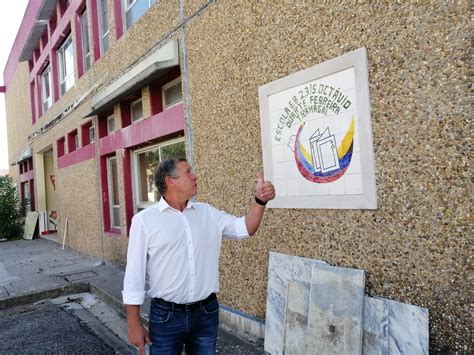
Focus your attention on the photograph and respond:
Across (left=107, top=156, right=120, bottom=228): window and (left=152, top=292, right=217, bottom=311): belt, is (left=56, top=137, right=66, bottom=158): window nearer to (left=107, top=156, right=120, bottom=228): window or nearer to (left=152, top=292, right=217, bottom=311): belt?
(left=107, top=156, right=120, bottom=228): window

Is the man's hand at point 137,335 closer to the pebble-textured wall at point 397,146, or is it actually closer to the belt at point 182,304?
the belt at point 182,304

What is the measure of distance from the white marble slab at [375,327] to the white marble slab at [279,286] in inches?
23.1

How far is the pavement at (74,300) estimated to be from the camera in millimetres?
4699

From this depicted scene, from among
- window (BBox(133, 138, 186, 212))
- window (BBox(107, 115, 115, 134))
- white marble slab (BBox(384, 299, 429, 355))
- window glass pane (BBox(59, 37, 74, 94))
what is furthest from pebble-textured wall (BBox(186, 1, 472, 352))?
window glass pane (BBox(59, 37, 74, 94))

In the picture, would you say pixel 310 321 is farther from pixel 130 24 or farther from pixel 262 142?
pixel 130 24

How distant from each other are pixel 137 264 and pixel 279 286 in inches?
60.8

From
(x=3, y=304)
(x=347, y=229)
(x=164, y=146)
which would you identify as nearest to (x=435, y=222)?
(x=347, y=229)

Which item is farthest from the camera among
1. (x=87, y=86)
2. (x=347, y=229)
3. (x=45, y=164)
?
(x=45, y=164)

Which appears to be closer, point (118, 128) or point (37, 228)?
point (118, 128)

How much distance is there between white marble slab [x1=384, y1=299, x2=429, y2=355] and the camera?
250 cm

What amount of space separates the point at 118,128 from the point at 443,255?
655 centimetres

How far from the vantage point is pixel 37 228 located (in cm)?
1630

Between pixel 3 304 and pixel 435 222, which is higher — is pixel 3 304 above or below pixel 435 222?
below

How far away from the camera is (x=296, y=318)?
130 inches
